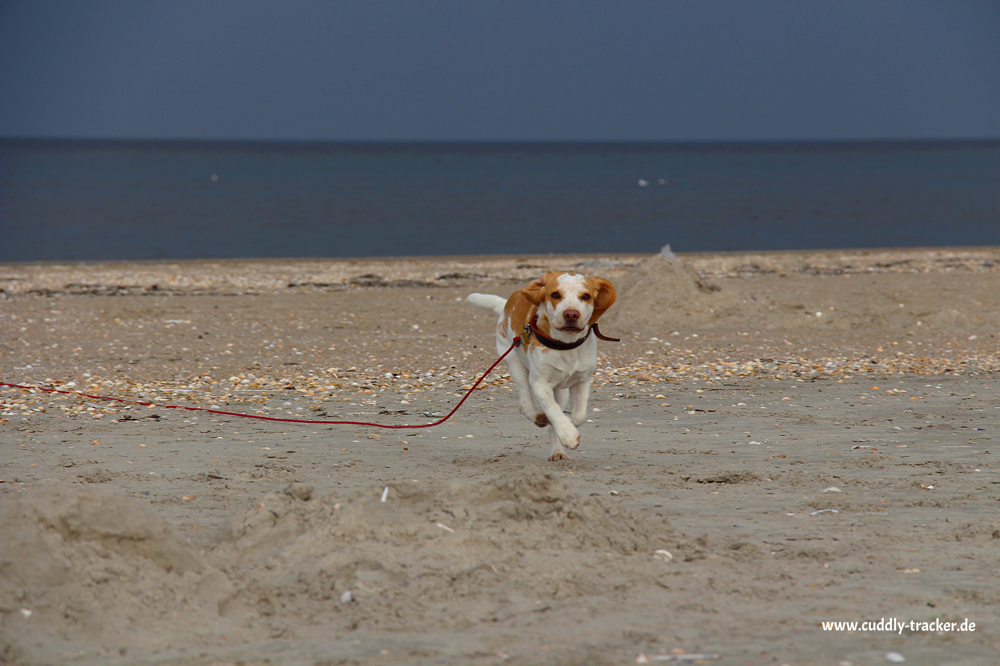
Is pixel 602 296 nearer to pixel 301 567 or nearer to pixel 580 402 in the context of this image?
pixel 580 402

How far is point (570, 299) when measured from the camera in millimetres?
5895

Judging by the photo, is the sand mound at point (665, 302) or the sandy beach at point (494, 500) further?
the sand mound at point (665, 302)

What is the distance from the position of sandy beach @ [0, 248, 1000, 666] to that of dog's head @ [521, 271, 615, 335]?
99cm

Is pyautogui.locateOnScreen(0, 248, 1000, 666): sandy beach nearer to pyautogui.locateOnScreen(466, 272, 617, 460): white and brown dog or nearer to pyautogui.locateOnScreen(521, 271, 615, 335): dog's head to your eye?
pyautogui.locateOnScreen(466, 272, 617, 460): white and brown dog

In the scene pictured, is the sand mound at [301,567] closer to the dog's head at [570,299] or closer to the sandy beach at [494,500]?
the sandy beach at [494,500]

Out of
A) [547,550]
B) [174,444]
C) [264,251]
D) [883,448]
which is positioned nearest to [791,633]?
[547,550]

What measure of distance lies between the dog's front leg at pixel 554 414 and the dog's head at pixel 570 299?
0.47 metres

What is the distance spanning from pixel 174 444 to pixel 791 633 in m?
4.90

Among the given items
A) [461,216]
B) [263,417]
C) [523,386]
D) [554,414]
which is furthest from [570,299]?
[461,216]

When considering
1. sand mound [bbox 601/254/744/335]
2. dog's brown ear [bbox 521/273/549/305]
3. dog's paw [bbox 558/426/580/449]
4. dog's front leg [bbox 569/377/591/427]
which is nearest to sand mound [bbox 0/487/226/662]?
dog's paw [bbox 558/426/580/449]

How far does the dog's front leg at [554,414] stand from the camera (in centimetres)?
597

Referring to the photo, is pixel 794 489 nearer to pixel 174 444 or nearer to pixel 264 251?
pixel 174 444

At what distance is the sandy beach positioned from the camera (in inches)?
138

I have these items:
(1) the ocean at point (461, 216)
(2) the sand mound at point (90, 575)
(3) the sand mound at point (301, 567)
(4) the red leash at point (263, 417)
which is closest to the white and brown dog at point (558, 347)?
(4) the red leash at point (263, 417)
